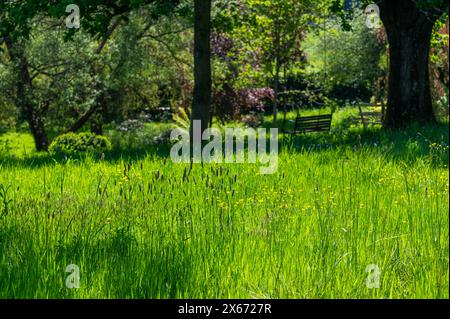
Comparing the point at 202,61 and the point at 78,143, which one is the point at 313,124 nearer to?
the point at 202,61

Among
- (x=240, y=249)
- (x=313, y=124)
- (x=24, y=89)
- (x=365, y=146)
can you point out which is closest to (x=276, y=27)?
(x=313, y=124)

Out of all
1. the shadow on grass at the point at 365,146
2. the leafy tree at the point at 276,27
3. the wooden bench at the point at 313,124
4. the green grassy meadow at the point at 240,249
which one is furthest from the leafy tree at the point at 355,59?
the green grassy meadow at the point at 240,249

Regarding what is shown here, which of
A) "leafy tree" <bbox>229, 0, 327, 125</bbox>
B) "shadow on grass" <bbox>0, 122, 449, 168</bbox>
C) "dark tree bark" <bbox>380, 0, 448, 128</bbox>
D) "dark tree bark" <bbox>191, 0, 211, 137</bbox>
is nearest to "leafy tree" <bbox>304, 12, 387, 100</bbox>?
"leafy tree" <bbox>229, 0, 327, 125</bbox>

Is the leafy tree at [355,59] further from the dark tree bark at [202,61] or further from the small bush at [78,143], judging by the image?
the small bush at [78,143]

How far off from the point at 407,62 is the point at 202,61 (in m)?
5.77

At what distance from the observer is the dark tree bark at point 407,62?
54.6 ft

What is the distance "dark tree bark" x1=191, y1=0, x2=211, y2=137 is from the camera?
1524cm

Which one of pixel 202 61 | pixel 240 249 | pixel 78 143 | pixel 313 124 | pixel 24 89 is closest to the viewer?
pixel 240 249

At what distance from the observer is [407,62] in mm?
16812

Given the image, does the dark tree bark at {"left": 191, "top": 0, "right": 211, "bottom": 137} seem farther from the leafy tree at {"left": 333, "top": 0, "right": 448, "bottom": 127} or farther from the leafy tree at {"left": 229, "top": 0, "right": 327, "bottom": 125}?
the leafy tree at {"left": 229, "top": 0, "right": 327, "bottom": 125}

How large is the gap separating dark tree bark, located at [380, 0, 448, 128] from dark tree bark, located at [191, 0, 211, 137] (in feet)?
16.9

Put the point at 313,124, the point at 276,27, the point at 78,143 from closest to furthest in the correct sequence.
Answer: the point at 78,143, the point at 313,124, the point at 276,27
